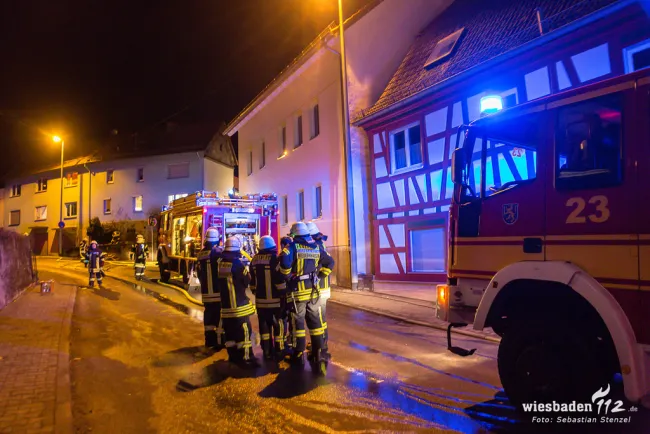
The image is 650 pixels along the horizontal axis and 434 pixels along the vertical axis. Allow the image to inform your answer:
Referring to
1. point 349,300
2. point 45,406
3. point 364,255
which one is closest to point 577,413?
point 45,406

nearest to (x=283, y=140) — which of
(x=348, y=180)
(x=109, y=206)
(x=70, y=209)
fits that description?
(x=348, y=180)

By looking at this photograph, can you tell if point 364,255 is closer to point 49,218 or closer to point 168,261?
point 168,261

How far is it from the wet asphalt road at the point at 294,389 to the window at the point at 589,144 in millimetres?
2051

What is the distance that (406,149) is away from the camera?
47.0ft

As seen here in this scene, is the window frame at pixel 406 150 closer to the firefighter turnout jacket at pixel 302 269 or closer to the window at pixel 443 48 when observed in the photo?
the window at pixel 443 48

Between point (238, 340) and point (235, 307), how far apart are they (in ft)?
1.43

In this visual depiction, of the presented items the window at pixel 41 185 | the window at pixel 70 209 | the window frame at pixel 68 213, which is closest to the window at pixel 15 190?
the window at pixel 41 185

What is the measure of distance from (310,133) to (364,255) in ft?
20.6

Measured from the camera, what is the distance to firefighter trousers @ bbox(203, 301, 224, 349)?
269 inches

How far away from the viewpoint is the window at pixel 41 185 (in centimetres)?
4097

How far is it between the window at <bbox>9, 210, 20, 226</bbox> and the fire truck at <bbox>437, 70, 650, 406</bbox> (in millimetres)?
48469

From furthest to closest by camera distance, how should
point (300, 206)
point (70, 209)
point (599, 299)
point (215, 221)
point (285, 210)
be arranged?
point (70, 209)
point (285, 210)
point (300, 206)
point (215, 221)
point (599, 299)

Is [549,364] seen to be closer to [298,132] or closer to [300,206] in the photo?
[300,206]

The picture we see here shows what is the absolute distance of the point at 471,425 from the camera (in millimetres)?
3965
